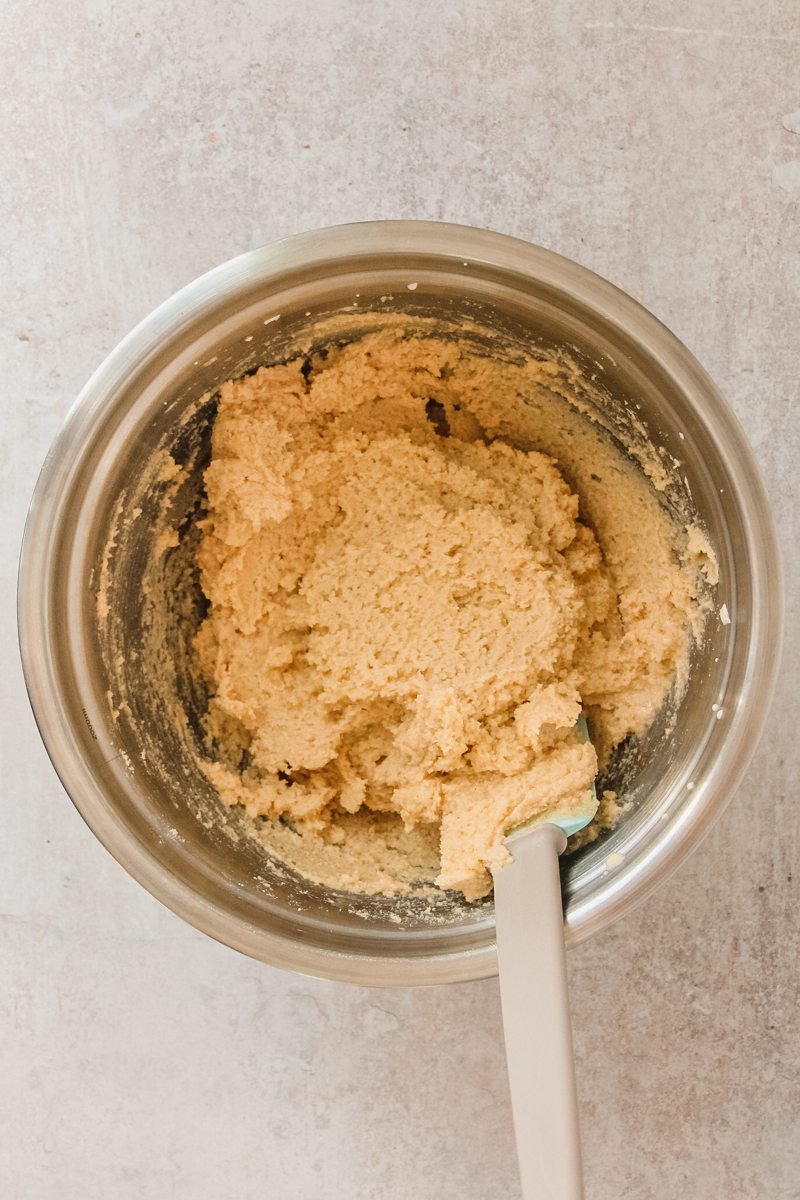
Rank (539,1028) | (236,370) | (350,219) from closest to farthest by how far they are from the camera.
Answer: (539,1028) < (236,370) < (350,219)

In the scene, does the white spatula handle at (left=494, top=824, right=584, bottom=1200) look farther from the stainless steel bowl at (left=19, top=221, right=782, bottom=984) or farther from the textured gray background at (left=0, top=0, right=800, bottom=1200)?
the textured gray background at (left=0, top=0, right=800, bottom=1200)

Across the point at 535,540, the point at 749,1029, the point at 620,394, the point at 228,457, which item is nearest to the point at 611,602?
the point at 535,540

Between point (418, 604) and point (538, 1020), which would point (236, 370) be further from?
point (538, 1020)

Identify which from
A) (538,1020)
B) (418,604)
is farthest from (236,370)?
(538,1020)

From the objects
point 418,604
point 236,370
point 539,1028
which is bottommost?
point 539,1028

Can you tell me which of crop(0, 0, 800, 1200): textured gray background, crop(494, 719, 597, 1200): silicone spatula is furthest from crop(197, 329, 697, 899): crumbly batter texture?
crop(0, 0, 800, 1200): textured gray background

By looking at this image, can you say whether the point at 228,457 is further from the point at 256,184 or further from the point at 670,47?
the point at 670,47

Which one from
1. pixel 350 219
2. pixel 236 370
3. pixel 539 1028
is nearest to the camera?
pixel 539 1028

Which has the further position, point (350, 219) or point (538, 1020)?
point (350, 219)
